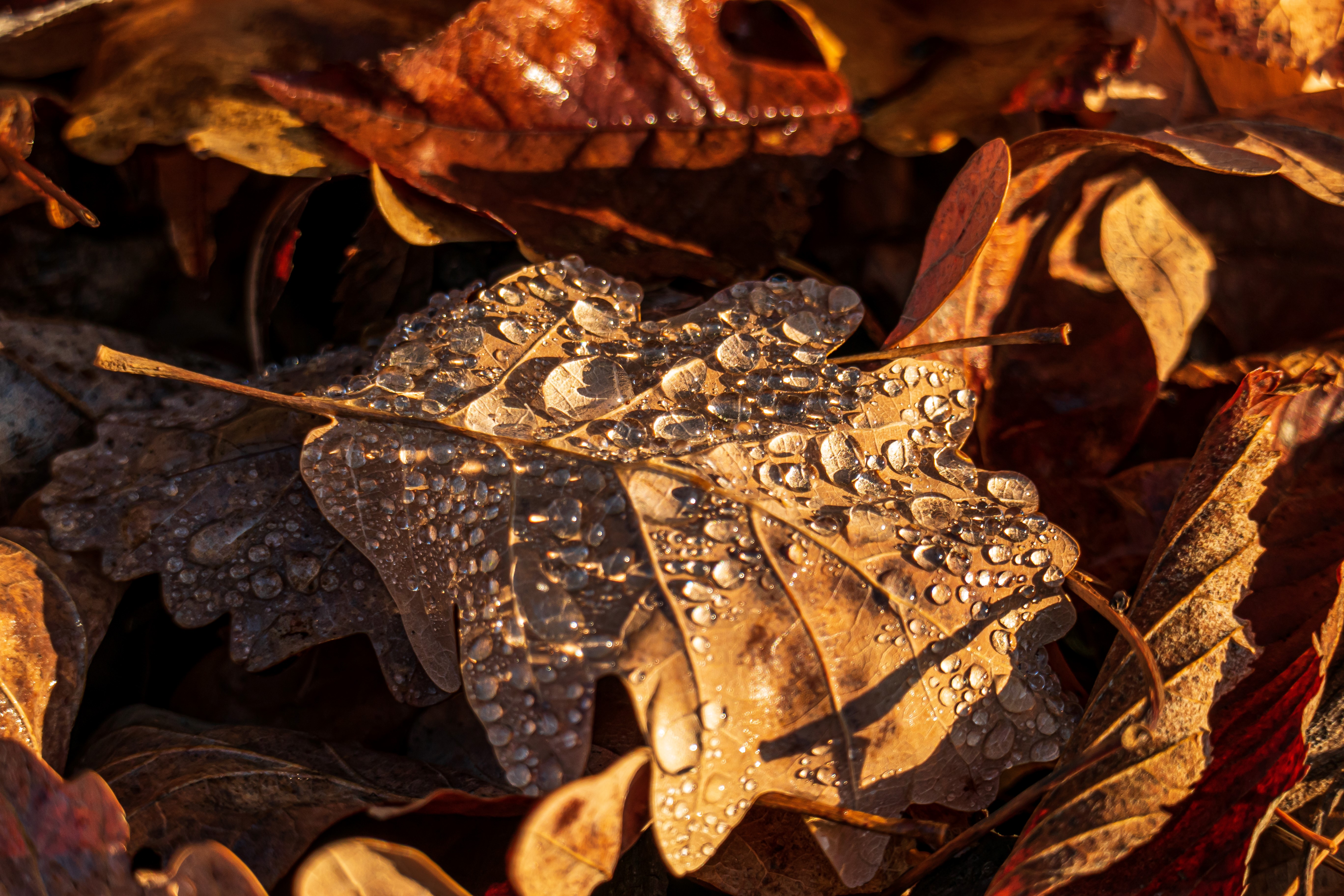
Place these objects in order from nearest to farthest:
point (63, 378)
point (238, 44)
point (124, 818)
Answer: point (124, 818) → point (63, 378) → point (238, 44)

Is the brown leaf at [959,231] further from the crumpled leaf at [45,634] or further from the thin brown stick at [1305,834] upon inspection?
the crumpled leaf at [45,634]

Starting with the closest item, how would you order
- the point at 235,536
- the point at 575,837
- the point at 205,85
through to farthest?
the point at 575,837
the point at 235,536
the point at 205,85

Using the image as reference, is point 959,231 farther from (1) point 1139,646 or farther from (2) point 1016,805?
(2) point 1016,805

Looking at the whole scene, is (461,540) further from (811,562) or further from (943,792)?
(943,792)

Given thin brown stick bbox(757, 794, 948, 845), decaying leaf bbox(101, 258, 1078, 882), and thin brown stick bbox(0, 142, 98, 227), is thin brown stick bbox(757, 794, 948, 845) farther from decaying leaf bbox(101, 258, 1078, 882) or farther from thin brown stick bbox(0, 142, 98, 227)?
thin brown stick bbox(0, 142, 98, 227)

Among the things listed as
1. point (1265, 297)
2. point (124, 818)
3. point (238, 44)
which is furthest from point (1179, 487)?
point (238, 44)

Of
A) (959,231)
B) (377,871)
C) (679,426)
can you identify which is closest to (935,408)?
(959,231)

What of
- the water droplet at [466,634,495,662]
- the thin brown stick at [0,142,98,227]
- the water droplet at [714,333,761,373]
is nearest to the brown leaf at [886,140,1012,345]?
the water droplet at [714,333,761,373]
